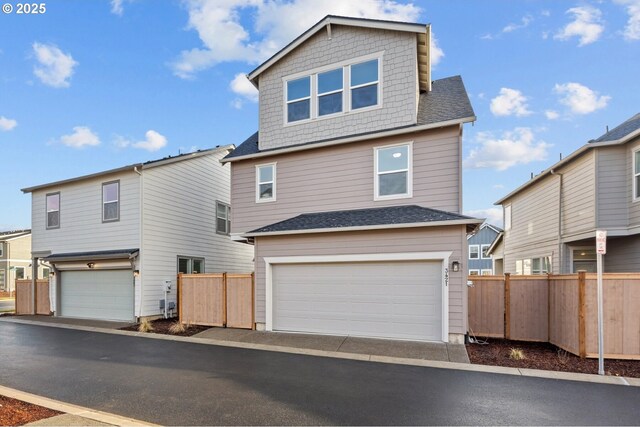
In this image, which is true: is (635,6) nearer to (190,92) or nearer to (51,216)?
(190,92)

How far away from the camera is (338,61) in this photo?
39.1 ft

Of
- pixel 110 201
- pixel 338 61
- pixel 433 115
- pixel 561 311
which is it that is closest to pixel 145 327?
pixel 110 201

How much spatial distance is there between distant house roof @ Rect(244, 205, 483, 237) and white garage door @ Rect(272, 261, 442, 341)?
3.83ft

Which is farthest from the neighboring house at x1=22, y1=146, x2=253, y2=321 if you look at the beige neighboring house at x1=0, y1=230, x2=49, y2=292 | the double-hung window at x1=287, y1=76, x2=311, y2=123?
the beige neighboring house at x1=0, y1=230, x2=49, y2=292

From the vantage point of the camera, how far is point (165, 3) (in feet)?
43.0

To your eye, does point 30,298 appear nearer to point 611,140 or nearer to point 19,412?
point 19,412

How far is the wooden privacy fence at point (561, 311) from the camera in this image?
763 centimetres

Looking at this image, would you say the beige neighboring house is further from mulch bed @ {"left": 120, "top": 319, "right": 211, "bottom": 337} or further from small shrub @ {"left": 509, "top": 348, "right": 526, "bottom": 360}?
small shrub @ {"left": 509, "top": 348, "right": 526, "bottom": 360}

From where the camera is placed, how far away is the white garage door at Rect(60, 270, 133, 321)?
14219 millimetres

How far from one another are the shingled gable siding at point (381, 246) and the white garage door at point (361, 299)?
39cm

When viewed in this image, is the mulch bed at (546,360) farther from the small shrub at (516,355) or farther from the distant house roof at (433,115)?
the distant house roof at (433,115)

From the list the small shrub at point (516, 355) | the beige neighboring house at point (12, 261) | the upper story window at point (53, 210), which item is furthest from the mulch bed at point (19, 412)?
the beige neighboring house at point (12, 261)

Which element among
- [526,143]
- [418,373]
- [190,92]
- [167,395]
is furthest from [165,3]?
[526,143]

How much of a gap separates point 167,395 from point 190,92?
16.7m
